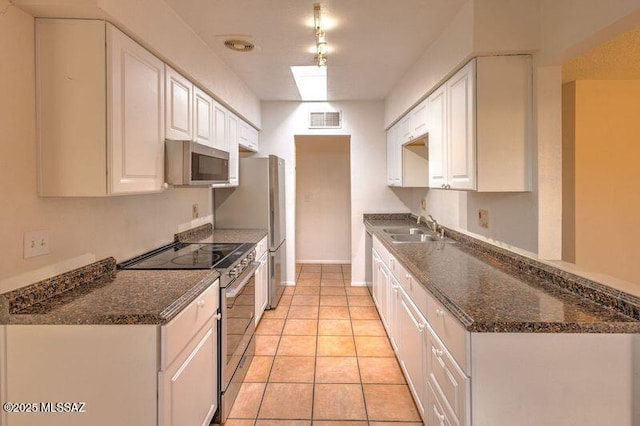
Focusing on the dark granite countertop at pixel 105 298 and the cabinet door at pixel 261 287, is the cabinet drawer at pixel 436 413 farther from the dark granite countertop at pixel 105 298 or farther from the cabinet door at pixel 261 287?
the cabinet door at pixel 261 287

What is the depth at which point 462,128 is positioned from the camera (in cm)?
236

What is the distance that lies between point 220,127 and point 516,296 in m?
2.71

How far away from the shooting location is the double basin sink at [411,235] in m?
3.44

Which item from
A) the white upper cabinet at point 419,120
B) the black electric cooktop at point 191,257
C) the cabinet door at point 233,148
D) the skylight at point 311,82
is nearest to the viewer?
the black electric cooktop at point 191,257

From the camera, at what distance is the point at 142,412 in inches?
57.1

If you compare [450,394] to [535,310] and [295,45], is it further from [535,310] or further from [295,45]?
[295,45]

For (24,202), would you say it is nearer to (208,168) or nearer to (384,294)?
(208,168)

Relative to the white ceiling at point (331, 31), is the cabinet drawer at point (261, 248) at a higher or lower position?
lower

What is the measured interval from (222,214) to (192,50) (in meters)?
1.89

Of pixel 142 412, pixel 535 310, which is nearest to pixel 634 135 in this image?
pixel 535 310

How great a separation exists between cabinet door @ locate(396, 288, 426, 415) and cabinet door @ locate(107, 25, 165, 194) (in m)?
1.69

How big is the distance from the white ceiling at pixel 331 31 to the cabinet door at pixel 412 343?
6.05 ft

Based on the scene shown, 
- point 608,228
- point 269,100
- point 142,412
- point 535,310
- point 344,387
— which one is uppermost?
point 269,100

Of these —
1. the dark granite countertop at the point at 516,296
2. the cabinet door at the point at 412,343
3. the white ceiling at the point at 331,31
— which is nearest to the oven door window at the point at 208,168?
the white ceiling at the point at 331,31
